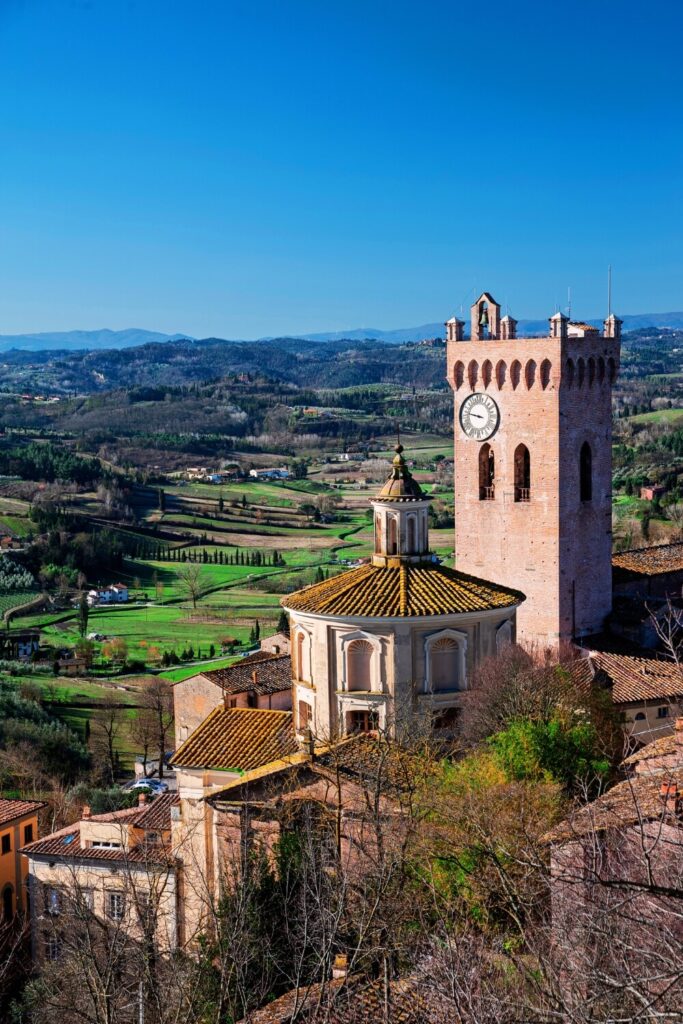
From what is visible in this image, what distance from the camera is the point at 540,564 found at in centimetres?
4284

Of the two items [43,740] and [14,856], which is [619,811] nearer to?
[14,856]

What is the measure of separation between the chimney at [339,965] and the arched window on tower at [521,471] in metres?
21.6

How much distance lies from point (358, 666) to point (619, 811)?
30.8ft

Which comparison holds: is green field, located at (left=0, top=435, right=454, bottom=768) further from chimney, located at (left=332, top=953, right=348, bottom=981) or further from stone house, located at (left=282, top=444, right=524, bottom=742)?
chimney, located at (left=332, top=953, right=348, bottom=981)

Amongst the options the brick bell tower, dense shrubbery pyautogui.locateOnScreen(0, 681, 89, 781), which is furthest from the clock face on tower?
dense shrubbery pyautogui.locateOnScreen(0, 681, 89, 781)

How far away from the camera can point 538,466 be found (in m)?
42.7

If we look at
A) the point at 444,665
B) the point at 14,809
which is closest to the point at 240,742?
the point at 444,665

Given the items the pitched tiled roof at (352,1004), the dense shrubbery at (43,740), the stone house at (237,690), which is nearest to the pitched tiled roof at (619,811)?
the pitched tiled roof at (352,1004)

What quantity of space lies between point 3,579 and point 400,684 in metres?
81.6

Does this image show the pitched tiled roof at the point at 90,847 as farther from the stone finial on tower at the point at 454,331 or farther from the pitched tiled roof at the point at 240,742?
the stone finial on tower at the point at 454,331

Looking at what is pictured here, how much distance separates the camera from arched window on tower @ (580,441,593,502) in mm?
43781

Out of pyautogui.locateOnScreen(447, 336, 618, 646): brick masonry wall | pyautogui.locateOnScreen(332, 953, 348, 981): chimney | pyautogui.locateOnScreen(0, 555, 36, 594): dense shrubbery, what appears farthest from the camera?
pyautogui.locateOnScreen(0, 555, 36, 594): dense shrubbery

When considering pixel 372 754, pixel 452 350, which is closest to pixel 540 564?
pixel 452 350

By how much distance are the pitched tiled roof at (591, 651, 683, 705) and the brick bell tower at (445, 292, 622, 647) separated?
8.20 feet
